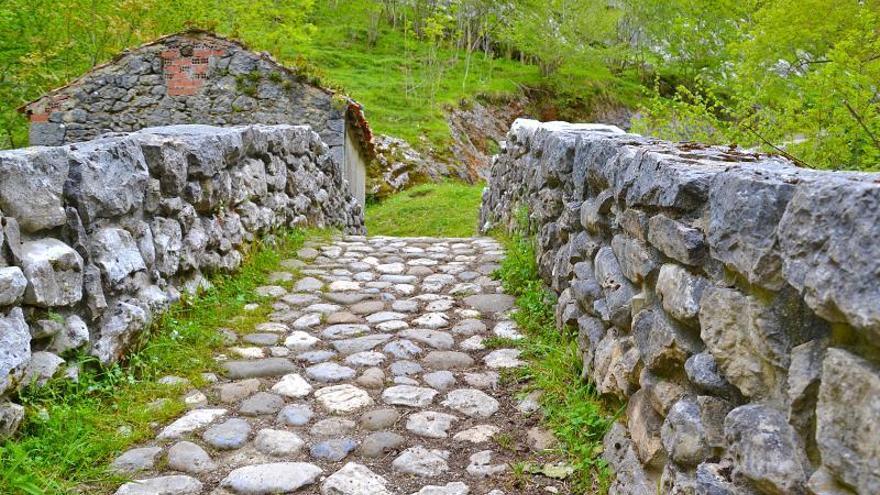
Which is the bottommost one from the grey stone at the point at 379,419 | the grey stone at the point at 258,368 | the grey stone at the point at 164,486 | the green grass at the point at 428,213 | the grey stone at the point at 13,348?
the green grass at the point at 428,213

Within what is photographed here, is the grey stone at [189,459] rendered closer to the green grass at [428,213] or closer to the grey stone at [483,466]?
the grey stone at [483,466]

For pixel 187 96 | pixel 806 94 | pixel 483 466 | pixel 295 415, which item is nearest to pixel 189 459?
pixel 295 415

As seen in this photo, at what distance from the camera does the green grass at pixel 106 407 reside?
262 cm

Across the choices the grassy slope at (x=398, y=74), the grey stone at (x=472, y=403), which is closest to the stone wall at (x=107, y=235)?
the grey stone at (x=472, y=403)

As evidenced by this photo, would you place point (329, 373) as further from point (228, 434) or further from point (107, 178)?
point (107, 178)

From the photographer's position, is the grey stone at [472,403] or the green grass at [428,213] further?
the green grass at [428,213]

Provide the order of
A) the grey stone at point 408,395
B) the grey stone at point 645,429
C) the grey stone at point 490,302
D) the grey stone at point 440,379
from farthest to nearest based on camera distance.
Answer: the grey stone at point 490,302 < the grey stone at point 440,379 < the grey stone at point 408,395 < the grey stone at point 645,429

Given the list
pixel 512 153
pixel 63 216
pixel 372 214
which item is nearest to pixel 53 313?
pixel 63 216

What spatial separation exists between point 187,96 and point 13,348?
39.3 feet

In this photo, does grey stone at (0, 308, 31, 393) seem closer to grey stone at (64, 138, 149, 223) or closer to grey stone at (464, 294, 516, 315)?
grey stone at (64, 138, 149, 223)

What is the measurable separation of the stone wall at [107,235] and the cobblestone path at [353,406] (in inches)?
21.7

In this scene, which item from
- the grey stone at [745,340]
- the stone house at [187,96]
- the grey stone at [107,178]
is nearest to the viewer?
the grey stone at [745,340]

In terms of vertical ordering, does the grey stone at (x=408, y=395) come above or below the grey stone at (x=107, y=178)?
below

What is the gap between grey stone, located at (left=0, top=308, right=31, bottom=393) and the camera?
2588mm
